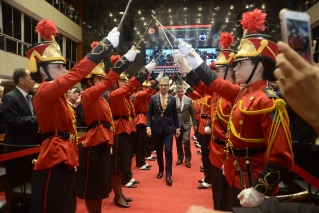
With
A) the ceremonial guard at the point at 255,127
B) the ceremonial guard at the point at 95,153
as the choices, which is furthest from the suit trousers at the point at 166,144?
the ceremonial guard at the point at 255,127

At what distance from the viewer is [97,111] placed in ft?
10.4

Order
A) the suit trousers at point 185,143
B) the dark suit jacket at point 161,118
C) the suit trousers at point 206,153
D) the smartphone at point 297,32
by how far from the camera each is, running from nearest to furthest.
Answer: the smartphone at point 297,32
the suit trousers at point 206,153
the dark suit jacket at point 161,118
the suit trousers at point 185,143

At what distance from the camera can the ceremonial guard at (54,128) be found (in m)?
2.13

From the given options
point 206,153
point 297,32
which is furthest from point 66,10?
point 297,32

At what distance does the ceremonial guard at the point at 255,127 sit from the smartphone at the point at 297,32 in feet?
3.38

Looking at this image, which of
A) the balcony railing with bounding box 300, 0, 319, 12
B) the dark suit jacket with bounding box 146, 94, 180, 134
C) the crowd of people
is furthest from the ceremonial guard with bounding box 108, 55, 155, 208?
the balcony railing with bounding box 300, 0, 319, 12

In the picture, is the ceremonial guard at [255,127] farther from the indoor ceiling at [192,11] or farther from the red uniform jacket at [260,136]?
the indoor ceiling at [192,11]

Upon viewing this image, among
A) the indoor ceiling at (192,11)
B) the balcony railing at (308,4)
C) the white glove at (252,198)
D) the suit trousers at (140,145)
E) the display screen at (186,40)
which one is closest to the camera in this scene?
the white glove at (252,198)

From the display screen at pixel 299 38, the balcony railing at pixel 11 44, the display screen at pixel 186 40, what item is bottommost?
the display screen at pixel 299 38

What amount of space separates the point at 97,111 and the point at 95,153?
0.44 meters

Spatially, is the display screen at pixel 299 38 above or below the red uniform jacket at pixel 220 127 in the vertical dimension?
above

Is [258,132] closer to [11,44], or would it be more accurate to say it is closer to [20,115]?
[20,115]

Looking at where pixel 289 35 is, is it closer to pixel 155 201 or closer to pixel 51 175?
pixel 51 175

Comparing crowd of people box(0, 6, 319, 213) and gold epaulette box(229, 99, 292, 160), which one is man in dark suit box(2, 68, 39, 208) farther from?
gold epaulette box(229, 99, 292, 160)
